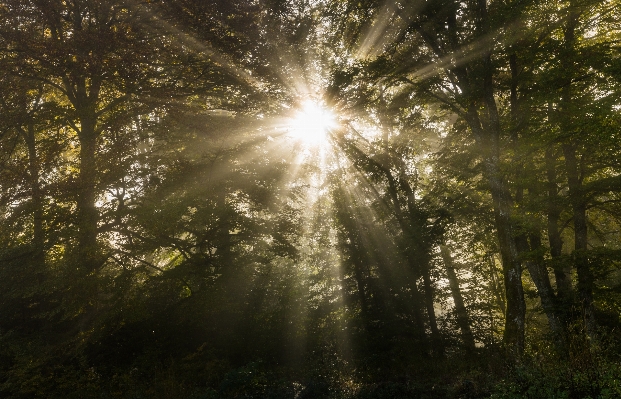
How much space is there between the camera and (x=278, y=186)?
16625mm

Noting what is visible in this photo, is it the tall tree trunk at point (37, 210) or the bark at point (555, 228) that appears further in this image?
the bark at point (555, 228)

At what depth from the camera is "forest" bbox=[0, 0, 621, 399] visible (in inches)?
462

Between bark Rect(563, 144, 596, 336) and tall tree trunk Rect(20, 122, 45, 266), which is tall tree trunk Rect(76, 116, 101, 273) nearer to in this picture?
tall tree trunk Rect(20, 122, 45, 266)

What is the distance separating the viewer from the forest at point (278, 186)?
38.5 feet

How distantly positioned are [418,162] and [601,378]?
13576 mm

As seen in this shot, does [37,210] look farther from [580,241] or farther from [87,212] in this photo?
[580,241]

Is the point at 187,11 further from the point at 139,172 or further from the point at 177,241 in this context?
the point at 177,241

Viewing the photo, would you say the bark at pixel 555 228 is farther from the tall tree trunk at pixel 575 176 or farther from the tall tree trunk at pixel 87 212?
the tall tree trunk at pixel 87 212

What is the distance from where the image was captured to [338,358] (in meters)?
15.2

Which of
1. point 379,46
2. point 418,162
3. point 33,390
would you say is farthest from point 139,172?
point 418,162

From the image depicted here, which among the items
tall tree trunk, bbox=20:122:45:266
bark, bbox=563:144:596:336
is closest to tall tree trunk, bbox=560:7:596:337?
bark, bbox=563:144:596:336

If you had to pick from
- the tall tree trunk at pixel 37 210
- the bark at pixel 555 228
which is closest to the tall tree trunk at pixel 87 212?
the tall tree trunk at pixel 37 210

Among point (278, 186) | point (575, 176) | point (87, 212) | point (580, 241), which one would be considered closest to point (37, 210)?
point (87, 212)

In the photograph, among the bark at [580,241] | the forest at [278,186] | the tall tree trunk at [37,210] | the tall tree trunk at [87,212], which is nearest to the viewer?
the tall tree trunk at [37,210]
